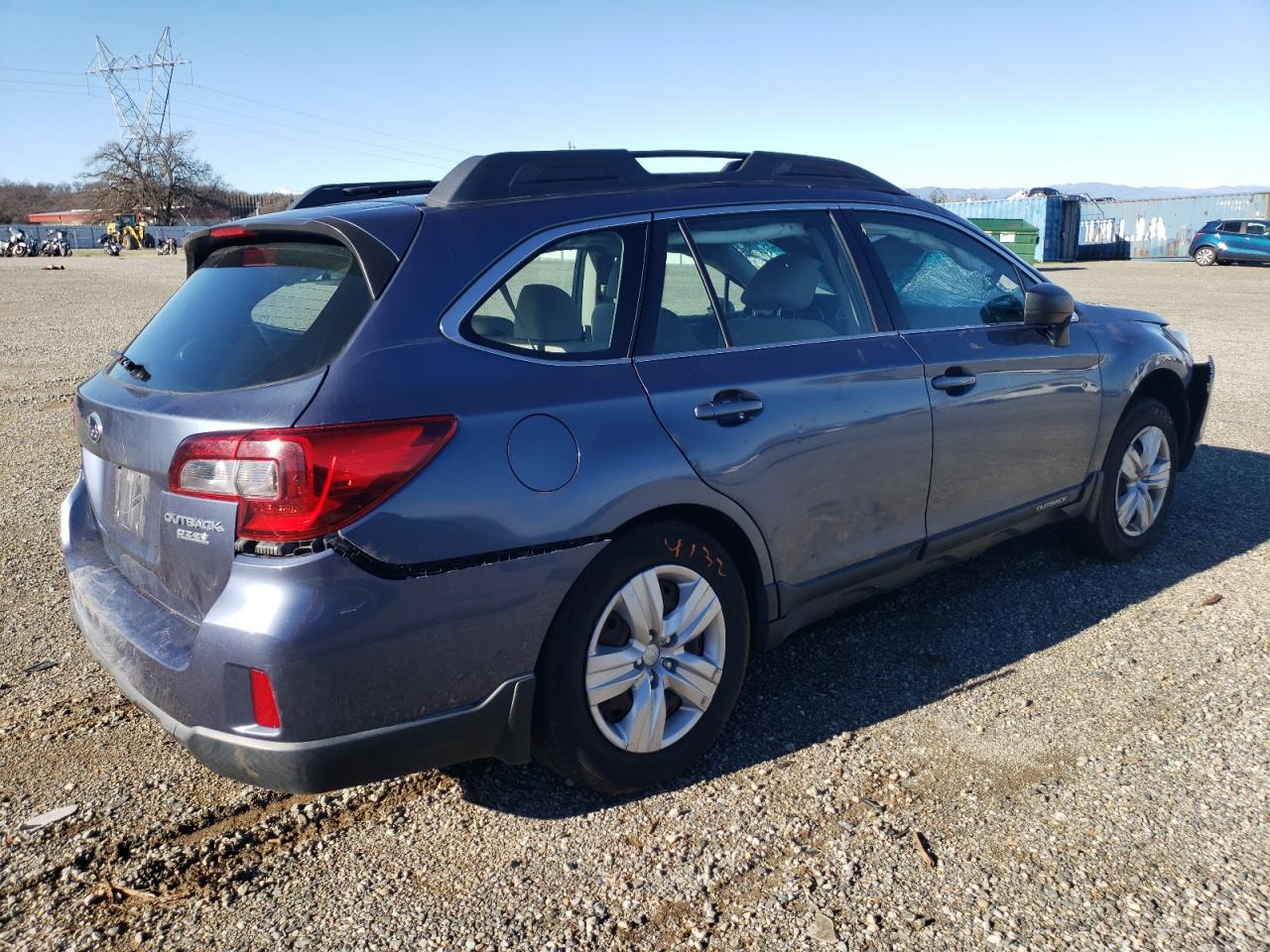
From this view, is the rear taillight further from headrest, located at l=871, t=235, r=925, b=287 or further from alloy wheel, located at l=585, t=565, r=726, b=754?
headrest, located at l=871, t=235, r=925, b=287

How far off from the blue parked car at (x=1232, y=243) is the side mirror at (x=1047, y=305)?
3586 cm

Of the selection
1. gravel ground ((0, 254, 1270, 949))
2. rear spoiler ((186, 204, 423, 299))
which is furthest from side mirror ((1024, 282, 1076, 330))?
rear spoiler ((186, 204, 423, 299))

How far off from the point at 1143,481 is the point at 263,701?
417 cm

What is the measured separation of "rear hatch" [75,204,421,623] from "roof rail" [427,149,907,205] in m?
0.22

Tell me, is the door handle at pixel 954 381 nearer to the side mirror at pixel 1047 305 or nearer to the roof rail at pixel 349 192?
the side mirror at pixel 1047 305

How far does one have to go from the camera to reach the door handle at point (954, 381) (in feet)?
12.4

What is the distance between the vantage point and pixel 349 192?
3.63 m

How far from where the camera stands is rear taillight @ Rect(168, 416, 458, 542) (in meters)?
2.37

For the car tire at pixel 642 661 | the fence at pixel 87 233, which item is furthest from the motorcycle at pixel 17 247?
the car tire at pixel 642 661

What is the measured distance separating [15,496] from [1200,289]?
25.2 m

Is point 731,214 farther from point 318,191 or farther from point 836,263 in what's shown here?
point 318,191

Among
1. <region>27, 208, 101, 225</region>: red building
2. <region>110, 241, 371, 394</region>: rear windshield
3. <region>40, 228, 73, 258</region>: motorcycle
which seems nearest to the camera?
<region>110, 241, 371, 394</region>: rear windshield

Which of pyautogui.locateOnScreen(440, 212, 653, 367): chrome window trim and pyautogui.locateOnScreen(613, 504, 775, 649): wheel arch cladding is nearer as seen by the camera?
pyautogui.locateOnScreen(440, 212, 653, 367): chrome window trim

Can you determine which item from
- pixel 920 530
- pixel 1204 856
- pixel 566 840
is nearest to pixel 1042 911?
pixel 1204 856
